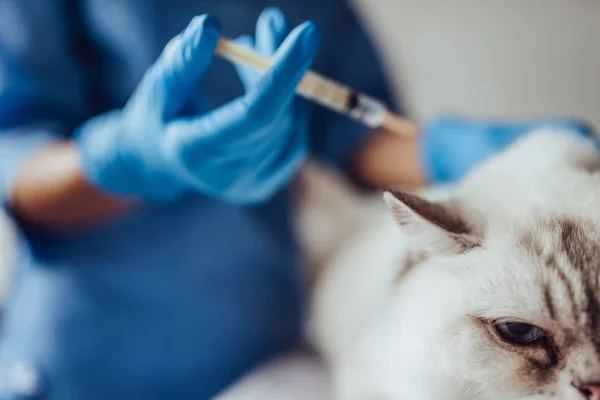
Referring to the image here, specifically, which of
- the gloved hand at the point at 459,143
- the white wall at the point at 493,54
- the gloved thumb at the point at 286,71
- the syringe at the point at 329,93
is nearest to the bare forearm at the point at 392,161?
the gloved hand at the point at 459,143

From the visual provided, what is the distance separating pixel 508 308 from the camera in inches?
18.7

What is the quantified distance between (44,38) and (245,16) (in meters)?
0.30

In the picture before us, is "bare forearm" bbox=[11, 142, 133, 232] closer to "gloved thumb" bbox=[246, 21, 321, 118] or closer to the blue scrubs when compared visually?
the blue scrubs

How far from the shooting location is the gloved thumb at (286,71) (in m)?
0.56

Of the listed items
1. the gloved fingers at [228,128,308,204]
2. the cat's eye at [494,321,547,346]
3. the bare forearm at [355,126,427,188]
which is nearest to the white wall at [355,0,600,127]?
the bare forearm at [355,126,427,188]

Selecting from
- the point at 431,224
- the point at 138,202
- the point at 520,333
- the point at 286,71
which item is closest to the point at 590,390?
the point at 520,333

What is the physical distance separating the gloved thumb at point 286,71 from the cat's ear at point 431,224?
0.53ft

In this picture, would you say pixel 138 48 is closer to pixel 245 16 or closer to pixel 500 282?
pixel 245 16

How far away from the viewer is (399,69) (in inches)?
48.9

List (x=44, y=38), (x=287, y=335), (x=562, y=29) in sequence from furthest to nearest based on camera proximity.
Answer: (x=562, y=29) → (x=287, y=335) → (x=44, y=38)

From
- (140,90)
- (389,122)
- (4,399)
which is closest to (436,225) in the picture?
(389,122)

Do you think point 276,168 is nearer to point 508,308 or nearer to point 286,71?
point 286,71

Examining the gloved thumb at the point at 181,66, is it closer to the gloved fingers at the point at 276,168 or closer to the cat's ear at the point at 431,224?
the gloved fingers at the point at 276,168

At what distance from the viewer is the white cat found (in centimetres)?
47
